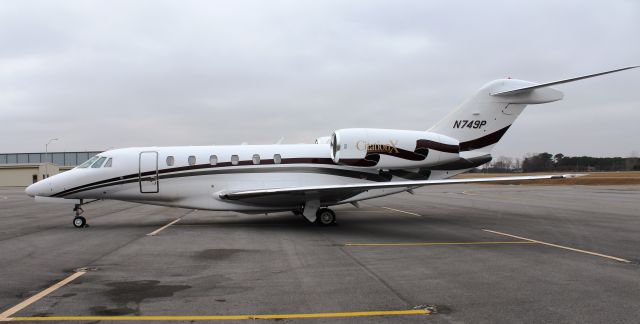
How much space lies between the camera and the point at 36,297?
642cm

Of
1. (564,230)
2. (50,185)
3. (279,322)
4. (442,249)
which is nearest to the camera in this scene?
(279,322)

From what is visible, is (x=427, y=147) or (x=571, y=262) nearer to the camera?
(x=571, y=262)

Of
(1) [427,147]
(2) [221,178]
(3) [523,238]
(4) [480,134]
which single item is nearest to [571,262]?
(3) [523,238]

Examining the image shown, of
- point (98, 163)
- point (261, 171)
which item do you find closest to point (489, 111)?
point (261, 171)

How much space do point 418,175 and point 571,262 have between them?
797 cm

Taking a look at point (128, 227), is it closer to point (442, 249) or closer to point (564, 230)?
point (442, 249)

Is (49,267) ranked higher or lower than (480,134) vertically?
lower

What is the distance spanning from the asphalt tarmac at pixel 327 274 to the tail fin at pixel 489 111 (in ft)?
12.2

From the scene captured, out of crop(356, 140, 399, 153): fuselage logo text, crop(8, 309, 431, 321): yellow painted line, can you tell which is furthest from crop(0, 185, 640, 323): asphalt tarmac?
crop(356, 140, 399, 153): fuselage logo text

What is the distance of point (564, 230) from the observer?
1426 cm

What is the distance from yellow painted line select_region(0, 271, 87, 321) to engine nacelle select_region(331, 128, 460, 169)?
31.1 ft

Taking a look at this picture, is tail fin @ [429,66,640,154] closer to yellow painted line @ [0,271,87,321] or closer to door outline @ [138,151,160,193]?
door outline @ [138,151,160,193]

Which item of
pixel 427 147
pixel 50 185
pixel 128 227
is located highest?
pixel 427 147

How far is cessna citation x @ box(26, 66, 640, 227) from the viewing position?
52.0ft
